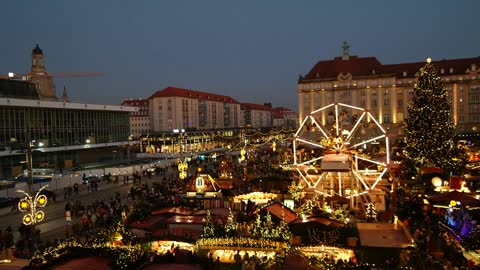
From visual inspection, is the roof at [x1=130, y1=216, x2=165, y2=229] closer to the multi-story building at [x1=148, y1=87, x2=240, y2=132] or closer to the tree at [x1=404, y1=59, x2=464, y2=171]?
the tree at [x1=404, y1=59, x2=464, y2=171]

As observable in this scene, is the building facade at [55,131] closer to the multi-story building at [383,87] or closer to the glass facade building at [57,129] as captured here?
the glass facade building at [57,129]

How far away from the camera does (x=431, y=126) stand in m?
32.2

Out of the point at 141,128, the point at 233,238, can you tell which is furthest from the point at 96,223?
the point at 141,128

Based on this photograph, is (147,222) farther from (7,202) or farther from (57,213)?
(7,202)

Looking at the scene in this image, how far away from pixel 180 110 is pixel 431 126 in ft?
338

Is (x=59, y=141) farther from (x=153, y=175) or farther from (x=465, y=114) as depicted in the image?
(x=465, y=114)

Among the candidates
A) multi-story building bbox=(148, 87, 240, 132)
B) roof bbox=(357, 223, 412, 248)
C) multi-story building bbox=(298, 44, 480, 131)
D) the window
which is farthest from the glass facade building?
multi-story building bbox=(148, 87, 240, 132)

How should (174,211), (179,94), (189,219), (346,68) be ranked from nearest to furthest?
(189,219) → (174,211) → (346,68) → (179,94)

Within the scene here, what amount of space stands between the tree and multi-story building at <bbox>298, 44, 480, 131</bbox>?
44040 millimetres

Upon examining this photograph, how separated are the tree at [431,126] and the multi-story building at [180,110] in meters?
100

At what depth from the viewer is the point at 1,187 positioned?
31016 millimetres

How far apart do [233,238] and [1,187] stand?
23339 millimetres

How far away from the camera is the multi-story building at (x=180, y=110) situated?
422ft

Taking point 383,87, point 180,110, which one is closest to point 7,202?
point 383,87
